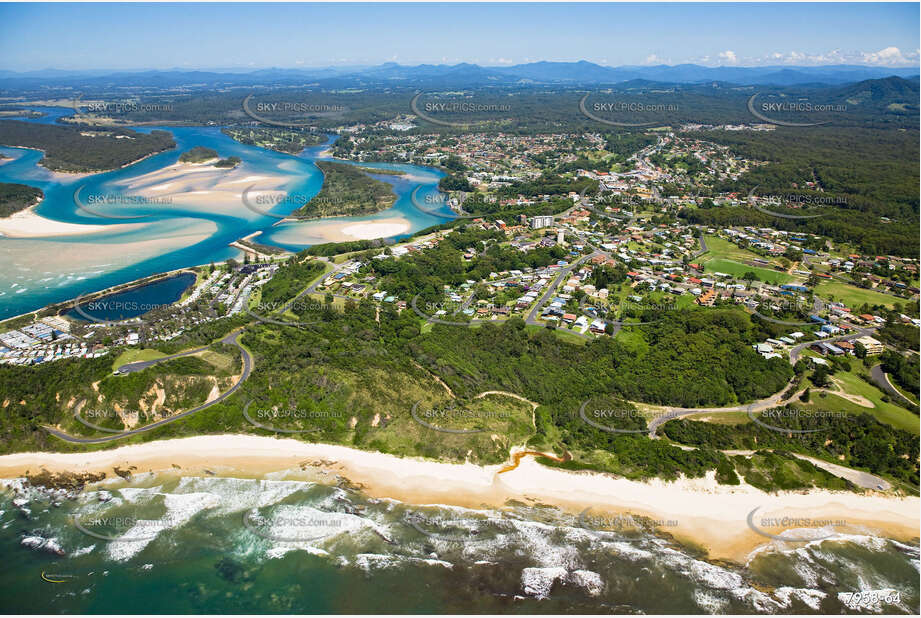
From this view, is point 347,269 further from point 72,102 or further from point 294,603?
point 72,102

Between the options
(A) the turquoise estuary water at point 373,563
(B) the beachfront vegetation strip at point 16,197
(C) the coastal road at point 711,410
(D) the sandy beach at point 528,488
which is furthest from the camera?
(B) the beachfront vegetation strip at point 16,197

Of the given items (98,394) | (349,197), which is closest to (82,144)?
(349,197)

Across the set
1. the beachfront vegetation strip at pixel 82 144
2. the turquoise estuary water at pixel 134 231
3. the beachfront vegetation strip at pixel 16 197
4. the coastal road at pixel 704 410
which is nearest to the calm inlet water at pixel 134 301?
the turquoise estuary water at pixel 134 231

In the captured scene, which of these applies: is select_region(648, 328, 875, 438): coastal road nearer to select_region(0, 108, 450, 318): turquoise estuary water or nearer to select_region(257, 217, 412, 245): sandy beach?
select_region(257, 217, 412, 245): sandy beach

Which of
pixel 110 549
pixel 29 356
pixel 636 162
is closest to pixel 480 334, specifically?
pixel 110 549

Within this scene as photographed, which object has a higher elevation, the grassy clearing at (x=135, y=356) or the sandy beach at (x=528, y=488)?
the grassy clearing at (x=135, y=356)

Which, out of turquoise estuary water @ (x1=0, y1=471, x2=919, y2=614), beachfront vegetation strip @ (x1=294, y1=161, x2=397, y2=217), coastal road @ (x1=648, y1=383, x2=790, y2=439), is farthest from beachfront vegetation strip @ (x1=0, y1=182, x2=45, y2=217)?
coastal road @ (x1=648, y1=383, x2=790, y2=439)

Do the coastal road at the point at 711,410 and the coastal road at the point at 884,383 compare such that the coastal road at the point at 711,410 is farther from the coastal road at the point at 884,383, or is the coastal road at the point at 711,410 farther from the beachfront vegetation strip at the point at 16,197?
the beachfront vegetation strip at the point at 16,197
